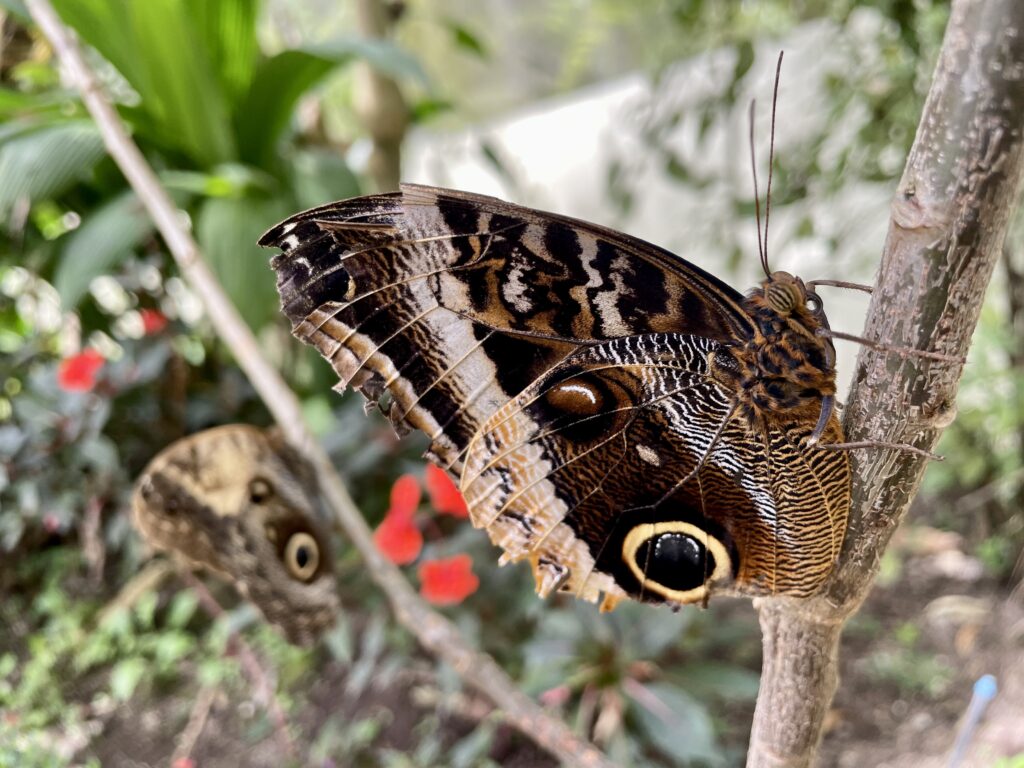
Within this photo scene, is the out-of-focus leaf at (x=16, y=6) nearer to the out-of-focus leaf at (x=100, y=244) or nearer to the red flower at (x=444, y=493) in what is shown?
the out-of-focus leaf at (x=100, y=244)

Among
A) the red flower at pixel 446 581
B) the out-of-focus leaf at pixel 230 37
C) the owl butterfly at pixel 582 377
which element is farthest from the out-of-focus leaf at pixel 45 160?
the owl butterfly at pixel 582 377

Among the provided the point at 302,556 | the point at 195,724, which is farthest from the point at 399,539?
the point at 195,724

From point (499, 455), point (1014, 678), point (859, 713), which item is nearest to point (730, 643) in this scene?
point (859, 713)

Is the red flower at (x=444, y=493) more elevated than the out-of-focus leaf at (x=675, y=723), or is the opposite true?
the red flower at (x=444, y=493)

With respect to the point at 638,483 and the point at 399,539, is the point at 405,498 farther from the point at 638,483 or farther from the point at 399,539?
the point at 638,483

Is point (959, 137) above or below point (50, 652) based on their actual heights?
above

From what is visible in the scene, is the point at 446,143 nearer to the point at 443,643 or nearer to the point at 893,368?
the point at 443,643
